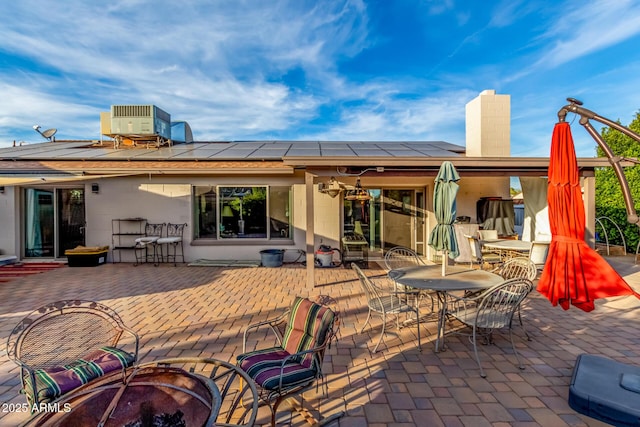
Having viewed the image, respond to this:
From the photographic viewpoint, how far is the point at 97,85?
1274 cm

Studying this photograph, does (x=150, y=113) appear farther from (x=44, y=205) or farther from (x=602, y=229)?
(x=602, y=229)

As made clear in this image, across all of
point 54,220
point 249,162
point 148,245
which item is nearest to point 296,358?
point 249,162

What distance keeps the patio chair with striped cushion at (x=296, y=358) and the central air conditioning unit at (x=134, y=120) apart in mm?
10502

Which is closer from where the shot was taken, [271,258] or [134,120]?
[271,258]

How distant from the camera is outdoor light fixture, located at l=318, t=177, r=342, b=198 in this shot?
334 inches

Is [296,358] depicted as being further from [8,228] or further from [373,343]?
[8,228]

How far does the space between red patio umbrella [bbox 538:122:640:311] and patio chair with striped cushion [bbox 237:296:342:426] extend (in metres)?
1.88

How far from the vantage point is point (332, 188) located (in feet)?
28.3

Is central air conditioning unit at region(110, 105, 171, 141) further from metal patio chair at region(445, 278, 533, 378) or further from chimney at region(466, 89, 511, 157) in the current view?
metal patio chair at region(445, 278, 533, 378)

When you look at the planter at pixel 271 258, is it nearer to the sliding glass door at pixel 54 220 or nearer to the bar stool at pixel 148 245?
the bar stool at pixel 148 245

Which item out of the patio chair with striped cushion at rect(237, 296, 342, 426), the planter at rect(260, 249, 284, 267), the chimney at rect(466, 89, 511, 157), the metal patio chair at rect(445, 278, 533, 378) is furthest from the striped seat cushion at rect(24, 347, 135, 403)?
the chimney at rect(466, 89, 511, 157)

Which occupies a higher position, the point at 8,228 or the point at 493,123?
the point at 493,123

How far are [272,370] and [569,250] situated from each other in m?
2.59

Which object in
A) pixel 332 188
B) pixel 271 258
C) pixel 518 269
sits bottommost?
pixel 271 258
